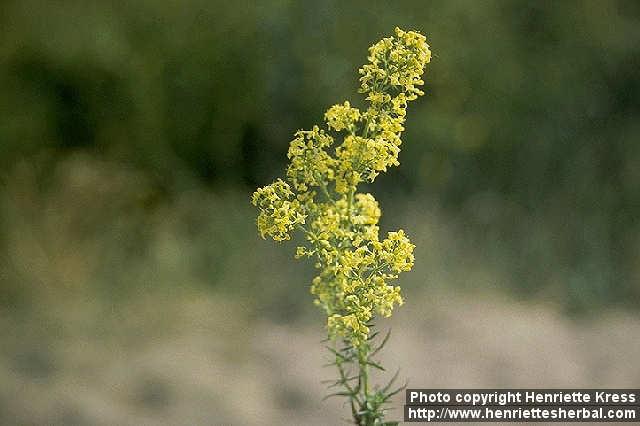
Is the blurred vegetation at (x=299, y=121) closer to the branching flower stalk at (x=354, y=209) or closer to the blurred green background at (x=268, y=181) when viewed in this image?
the blurred green background at (x=268, y=181)

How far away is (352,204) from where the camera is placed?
878 millimetres

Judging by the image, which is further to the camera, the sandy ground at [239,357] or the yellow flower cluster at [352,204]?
the sandy ground at [239,357]

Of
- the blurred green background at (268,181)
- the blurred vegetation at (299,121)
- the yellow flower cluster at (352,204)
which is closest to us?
the yellow flower cluster at (352,204)

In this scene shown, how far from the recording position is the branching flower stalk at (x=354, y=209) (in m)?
0.87

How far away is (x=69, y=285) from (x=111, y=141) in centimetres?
78

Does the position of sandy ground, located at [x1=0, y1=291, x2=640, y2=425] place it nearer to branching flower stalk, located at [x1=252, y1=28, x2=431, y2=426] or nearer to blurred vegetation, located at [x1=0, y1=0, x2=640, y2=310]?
blurred vegetation, located at [x1=0, y1=0, x2=640, y2=310]

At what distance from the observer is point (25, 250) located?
3.17m

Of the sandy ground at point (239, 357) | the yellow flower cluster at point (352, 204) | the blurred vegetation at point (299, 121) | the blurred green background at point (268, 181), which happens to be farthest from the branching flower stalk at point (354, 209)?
the blurred vegetation at point (299, 121)

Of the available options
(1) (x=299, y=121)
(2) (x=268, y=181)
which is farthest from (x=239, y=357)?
(1) (x=299, y=121)

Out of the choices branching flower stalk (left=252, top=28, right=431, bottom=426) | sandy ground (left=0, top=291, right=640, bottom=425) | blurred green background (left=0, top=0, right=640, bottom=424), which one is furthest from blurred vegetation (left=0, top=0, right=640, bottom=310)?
branching flower stalk (left=252, top=28, right=431, bottom=426)

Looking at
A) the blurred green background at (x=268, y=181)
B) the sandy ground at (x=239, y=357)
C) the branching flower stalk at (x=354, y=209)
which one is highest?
the blurred green background at (x=268, y=181)

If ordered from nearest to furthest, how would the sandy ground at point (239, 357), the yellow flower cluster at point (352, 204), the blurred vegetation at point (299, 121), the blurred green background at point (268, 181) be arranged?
the yellow flower cluster at point (352, 204) → the sandy ground at point (239, 357) → the blurred green background at point (268, 181) → the blurred vegetation at point (299, 121)

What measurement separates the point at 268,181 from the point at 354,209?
96.0 inches

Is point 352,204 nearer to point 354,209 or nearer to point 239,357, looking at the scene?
point 354,209
